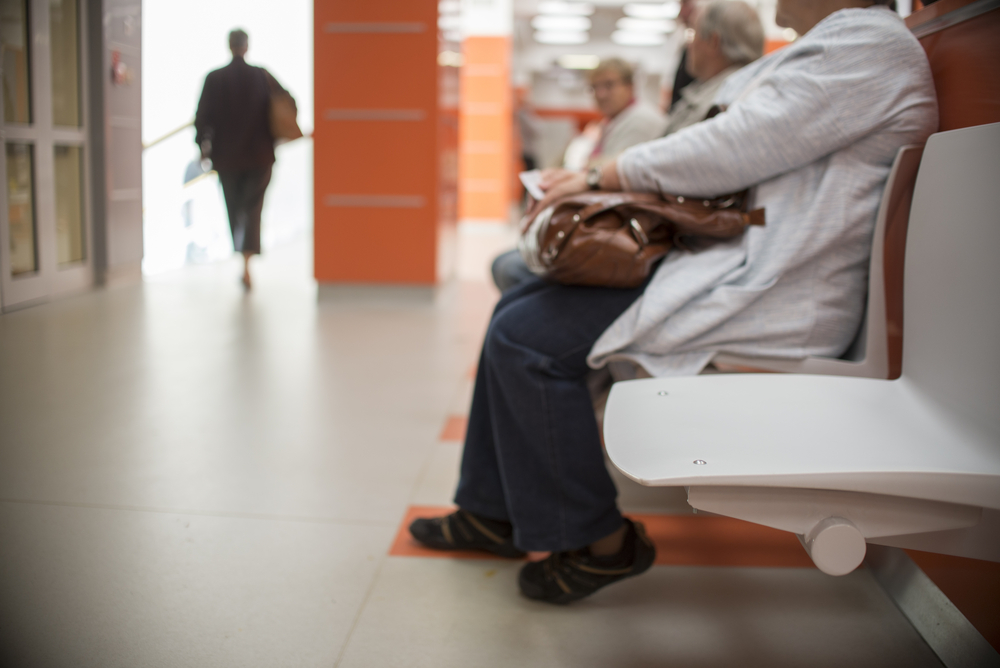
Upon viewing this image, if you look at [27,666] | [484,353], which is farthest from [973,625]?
[27,666]

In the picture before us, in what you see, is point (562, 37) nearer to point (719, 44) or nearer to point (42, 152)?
point (719, 44)

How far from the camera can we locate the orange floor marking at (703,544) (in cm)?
140

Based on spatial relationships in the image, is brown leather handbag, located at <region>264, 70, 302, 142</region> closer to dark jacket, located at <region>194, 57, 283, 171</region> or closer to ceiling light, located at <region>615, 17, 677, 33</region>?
dark jacket, located at <region>194, 57, 283, 171</region>

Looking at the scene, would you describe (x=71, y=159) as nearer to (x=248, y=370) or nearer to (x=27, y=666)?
(x=27, y=666)

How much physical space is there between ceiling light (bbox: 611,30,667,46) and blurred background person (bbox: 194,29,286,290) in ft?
49.1

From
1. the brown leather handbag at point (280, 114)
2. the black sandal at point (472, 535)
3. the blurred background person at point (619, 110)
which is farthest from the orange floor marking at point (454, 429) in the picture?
the blurred background person at point (619, 110)

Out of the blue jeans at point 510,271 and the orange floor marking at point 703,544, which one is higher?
the blue jeans at point 510,271

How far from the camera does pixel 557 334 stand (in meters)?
1.20

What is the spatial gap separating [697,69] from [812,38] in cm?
111

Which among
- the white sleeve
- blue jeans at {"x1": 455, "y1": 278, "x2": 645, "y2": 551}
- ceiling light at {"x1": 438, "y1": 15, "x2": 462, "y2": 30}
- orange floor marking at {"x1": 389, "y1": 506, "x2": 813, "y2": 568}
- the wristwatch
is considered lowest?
orange floor marking at {"x1": 389, "y1": 506, "x2": 813, "y2": 568}

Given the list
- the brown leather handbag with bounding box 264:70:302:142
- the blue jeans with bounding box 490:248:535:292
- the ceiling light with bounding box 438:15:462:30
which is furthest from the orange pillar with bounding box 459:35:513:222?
the blue jeans with bounding box 490:248:535:292

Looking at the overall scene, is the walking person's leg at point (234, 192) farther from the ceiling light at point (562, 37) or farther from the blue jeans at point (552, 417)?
the ceiling light at point (562, 37)

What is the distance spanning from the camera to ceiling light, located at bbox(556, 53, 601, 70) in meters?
18.9

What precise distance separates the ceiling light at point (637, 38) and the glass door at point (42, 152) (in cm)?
1629
